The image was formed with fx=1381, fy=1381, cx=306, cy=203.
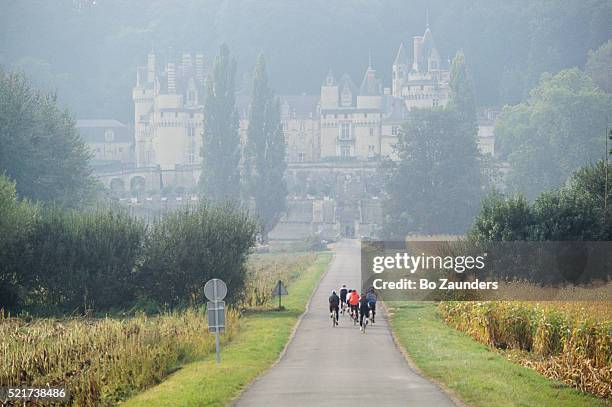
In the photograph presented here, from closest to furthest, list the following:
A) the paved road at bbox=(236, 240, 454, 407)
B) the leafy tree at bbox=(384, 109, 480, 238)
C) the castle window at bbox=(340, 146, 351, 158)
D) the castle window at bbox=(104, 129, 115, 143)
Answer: the paved road at bbox=(236, 240, 454, 407) → the leafy tree at bbox=(384, 109, 480, 238) → the castle window at bbox=(340, 146, 351, 158) → the castle window at bbox=(104, 129, 115, 143)

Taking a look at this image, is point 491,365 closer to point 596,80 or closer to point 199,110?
point 199,110

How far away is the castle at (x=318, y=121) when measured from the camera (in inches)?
6393

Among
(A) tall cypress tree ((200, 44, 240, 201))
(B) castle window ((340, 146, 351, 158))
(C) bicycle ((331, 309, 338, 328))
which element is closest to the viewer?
(C) bicycle ((331, 309, 338, 328))

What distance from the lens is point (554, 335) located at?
105 ft

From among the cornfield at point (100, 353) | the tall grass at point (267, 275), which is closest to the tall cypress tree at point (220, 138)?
the tall grass at point (267, 275)

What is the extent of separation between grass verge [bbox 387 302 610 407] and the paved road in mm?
464

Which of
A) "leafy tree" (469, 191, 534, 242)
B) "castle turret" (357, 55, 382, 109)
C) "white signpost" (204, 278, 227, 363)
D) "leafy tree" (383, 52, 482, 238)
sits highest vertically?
"castle turret" (357, 55, 382, 109)

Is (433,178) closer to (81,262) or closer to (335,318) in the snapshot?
(81,262)

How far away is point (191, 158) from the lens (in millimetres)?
173375

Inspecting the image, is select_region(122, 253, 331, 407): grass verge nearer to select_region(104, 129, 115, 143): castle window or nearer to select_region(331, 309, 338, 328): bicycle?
select_region(331, 309, 338, 328): bicycle

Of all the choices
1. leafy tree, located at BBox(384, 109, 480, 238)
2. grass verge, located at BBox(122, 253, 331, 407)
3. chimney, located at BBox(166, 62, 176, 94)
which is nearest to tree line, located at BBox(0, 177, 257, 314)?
grass verge, located at BBox(122, 253, 331, 407)

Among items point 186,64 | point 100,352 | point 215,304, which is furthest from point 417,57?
point 215,304

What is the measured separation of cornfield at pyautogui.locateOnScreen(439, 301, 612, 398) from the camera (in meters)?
27.0

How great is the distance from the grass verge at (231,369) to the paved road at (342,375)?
14.9 inches
